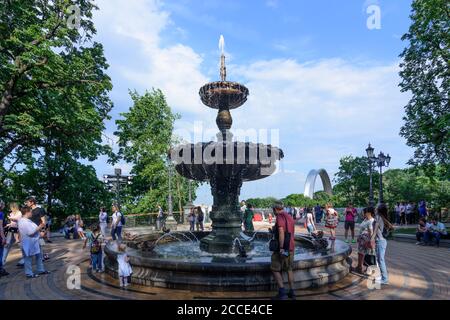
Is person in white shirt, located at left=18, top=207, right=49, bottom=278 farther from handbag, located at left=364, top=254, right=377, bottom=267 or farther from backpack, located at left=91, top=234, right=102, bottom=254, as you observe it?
handbag, located at left=364, top=254, right=377, bottom=267

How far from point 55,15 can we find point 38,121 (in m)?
5.90

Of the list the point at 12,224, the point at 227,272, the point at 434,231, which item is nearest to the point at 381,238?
the point at 227,272

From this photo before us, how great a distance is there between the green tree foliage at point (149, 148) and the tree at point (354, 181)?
80.3 ft

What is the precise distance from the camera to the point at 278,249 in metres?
5.16

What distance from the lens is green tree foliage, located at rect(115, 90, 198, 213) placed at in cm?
3309

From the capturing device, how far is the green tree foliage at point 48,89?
1488 cm

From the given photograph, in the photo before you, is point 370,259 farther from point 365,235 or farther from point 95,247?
point 95,247

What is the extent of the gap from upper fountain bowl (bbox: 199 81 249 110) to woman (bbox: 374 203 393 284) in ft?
17.1

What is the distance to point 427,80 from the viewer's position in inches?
732

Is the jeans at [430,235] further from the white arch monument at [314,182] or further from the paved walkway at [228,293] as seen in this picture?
the white arch monument at [314,182]

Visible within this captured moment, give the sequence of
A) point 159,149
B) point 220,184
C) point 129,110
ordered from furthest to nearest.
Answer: point 129,110 < point 159,149 < point 220,184
